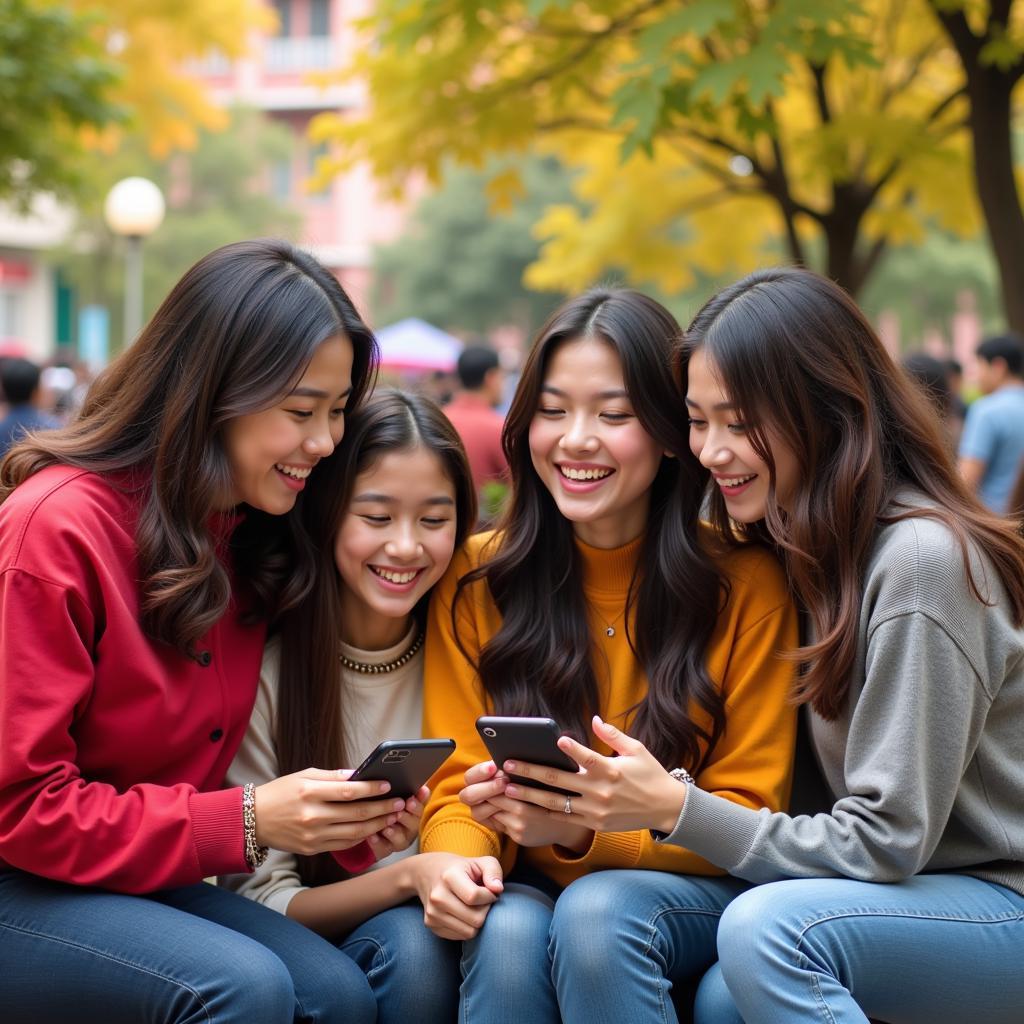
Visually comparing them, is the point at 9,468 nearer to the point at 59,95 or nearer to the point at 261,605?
the point at 261,605

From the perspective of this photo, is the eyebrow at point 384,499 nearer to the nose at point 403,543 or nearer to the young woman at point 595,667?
the nose at point 403,543

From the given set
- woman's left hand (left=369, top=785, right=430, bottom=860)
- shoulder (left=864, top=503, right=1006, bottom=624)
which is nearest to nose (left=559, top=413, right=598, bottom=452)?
shoulder (left=864, top=503, right=1006, bottom=624)

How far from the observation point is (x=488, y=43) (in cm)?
732

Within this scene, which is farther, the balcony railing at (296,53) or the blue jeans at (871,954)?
the balcony railing at (296,53)

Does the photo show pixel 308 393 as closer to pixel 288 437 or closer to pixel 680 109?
pixel 288 437

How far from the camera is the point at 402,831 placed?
9.42ft

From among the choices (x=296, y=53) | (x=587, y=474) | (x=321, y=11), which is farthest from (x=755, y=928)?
(x=321, y=11)

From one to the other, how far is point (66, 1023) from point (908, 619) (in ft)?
5.80

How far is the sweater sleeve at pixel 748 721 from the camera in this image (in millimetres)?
2848

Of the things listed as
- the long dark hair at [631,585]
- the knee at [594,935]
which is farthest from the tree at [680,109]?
the knee at [594,935]

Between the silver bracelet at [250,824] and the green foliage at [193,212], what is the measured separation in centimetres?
2497

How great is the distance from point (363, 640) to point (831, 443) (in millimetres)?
1234

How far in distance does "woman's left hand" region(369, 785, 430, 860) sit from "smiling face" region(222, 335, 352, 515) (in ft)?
2.30

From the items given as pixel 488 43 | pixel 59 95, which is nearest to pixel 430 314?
pixel 59 95
